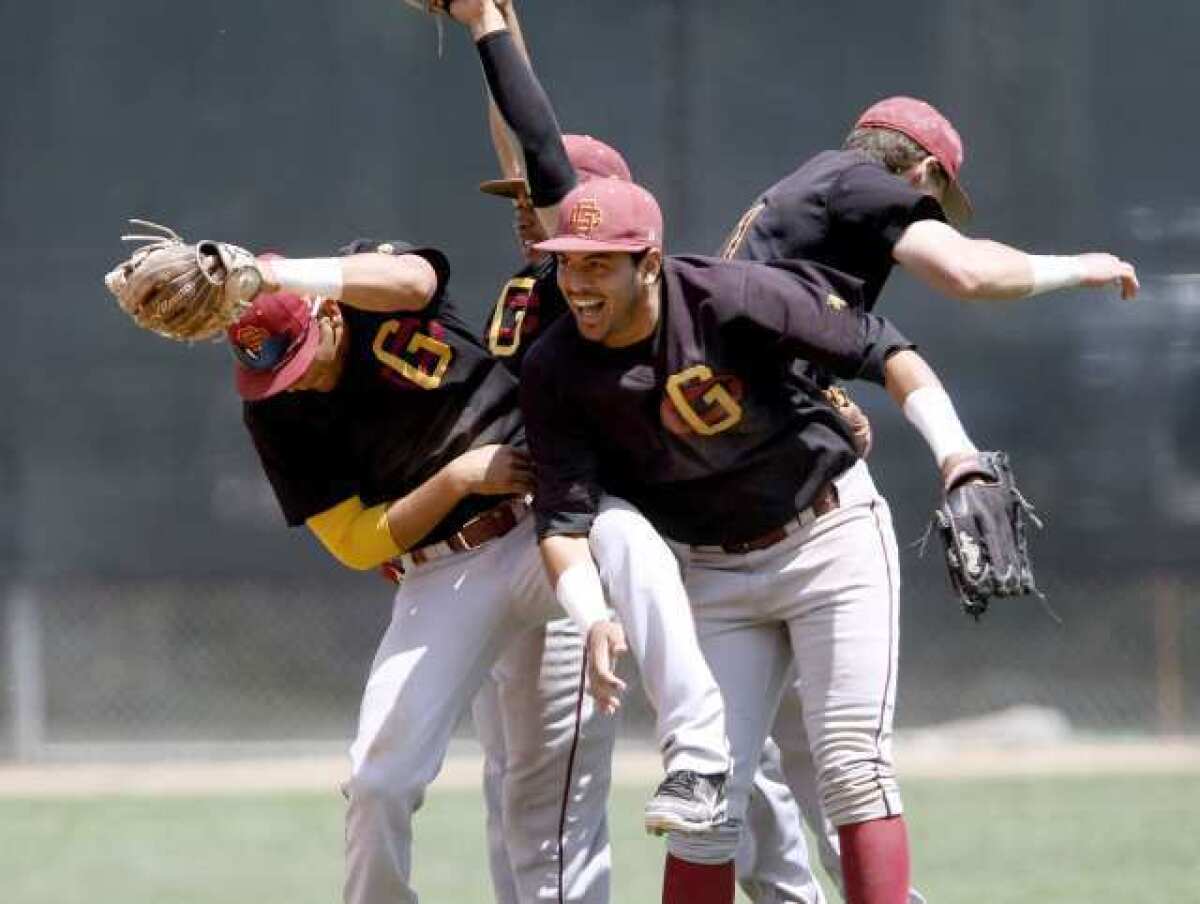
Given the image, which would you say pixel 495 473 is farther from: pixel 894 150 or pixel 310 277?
pixel 894 150

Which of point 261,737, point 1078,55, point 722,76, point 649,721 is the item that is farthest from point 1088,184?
point 261,737

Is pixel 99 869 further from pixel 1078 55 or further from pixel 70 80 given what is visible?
pixel 1078 55

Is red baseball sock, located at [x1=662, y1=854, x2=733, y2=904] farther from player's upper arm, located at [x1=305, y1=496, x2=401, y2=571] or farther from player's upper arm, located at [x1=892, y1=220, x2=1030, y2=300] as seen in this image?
player's upper arm, located at [x1=892, y1=220, x2=1030, y2=300]

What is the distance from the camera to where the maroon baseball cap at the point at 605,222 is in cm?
448

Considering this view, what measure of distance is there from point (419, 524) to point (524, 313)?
50 centimetres

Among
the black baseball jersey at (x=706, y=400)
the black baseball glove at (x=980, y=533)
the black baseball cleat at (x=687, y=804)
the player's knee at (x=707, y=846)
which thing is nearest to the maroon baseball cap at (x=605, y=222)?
the black baseball jersey at (x=706, y=400)

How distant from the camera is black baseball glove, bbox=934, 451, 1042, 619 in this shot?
Result: 4512mm

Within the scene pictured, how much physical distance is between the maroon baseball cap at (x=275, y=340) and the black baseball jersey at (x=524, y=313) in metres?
0.42

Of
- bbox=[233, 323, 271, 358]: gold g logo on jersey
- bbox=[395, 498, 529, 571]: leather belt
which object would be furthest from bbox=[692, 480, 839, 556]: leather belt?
bbox=[233, 323, 271, 358]: gold g logo on jersey

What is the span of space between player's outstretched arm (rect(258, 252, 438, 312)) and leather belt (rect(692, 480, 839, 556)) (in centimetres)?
79

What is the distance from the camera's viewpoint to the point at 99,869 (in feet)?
23.1

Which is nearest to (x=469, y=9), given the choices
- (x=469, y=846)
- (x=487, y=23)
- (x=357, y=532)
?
(x=487, y=23)

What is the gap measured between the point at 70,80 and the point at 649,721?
3421mm

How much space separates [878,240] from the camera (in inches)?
191
